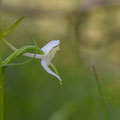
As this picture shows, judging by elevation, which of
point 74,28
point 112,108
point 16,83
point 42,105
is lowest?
point 112,108

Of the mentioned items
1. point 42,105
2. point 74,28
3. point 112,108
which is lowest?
point 112,108

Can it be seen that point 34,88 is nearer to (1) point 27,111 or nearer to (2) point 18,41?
(1) point 27,111

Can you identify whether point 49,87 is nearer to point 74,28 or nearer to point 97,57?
point 74,28

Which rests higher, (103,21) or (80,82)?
(103,21)

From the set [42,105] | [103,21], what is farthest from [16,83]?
Result: [103,21]

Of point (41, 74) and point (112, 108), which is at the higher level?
point (41, 74)

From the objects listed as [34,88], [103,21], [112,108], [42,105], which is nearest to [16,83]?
[34,88]

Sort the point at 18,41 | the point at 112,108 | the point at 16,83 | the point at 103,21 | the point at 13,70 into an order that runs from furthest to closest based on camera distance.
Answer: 1. the point at 103,21
2. the point at 18,41
3. the point at 13,70
4. the point at 16,83
5. the point at 112,108

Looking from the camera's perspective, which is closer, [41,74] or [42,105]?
[42,105]

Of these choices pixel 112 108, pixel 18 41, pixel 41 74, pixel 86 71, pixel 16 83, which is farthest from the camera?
pixel 18 41
